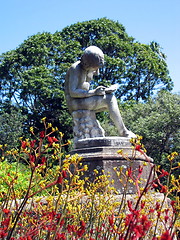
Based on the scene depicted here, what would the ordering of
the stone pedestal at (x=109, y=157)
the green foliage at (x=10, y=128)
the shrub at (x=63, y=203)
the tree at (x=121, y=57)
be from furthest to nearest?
the tree at (x=121, y=57)
the green foliage at (x=10, y=128)
the stone pedestal at (x=109, y=157)
the shrub at (x=63, y=203)

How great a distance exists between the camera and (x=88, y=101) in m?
7.01

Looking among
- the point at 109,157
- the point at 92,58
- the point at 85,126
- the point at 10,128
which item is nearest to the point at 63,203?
the point at 109,157

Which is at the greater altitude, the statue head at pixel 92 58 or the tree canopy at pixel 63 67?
the tree canopy at pixel 63 67

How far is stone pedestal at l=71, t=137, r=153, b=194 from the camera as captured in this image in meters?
6.00

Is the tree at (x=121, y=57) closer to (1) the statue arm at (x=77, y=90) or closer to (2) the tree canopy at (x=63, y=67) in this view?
(2) the tree canopy at (x=63, y=67)

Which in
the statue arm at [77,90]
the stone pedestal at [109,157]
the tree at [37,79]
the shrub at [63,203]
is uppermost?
the tree at [37,79]

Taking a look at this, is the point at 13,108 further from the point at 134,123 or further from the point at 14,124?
the point at 134,123

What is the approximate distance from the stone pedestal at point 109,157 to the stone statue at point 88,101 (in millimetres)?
526

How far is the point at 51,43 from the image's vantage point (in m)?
22.4

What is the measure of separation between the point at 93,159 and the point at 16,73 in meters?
16.8

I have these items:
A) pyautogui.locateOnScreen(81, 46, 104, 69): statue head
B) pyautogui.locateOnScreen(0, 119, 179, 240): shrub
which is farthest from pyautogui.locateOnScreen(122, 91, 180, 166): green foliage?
pyautogui.locateOnScreen(0, 119, 179, 240): shrub

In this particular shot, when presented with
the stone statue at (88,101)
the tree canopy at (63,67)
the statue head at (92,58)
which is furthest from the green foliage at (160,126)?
the statue head at (92,58)

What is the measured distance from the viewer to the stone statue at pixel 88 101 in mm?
6984

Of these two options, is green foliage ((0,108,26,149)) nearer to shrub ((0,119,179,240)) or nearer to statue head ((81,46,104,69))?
statue head ((81,46,104,69))
